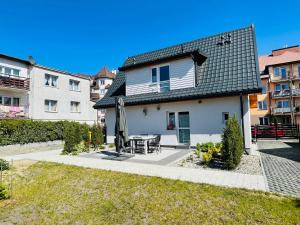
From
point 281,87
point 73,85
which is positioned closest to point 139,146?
point 73,85

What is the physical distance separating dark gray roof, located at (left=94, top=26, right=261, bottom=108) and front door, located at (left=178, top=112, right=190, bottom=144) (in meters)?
1.49

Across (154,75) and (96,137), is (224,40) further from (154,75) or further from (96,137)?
(96,137)

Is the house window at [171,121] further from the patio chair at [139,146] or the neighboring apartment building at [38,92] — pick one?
the neighboring apartment building at [38,92]

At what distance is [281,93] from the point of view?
42.2 metres

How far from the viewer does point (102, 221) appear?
4703 mm

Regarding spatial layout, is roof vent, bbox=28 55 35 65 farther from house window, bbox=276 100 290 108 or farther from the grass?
house window, bbox=276 100 290 108

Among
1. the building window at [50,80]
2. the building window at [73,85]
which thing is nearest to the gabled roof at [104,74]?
the building window at [73,85]

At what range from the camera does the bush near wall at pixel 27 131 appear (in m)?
15.9

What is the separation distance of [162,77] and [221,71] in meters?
4.71

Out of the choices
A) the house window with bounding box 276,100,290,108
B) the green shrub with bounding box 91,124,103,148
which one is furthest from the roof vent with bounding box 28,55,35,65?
the house window with bounding box 276,100,290,108

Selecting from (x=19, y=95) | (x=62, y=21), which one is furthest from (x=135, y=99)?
(x=19, y=95)

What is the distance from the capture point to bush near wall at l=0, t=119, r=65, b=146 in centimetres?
1595

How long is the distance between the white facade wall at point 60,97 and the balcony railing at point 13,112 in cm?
80

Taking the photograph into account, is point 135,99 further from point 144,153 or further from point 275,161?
point 275,161
